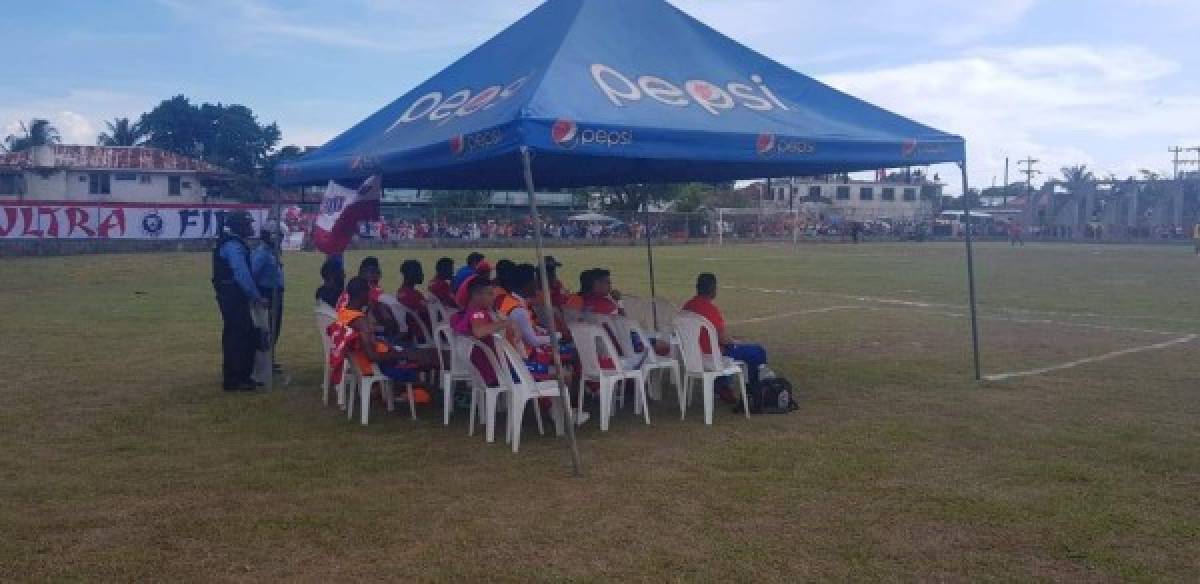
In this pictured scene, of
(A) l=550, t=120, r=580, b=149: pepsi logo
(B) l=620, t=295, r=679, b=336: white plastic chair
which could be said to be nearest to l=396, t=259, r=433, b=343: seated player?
(B) l=620, t=295, r=679, b=336: white plastic chair

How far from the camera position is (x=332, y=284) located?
898cm

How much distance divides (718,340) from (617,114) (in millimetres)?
2046

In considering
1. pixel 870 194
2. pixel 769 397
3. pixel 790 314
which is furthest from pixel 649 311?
pixel 870 194

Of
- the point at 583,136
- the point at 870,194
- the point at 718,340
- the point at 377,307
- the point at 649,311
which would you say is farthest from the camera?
the point at 870,194

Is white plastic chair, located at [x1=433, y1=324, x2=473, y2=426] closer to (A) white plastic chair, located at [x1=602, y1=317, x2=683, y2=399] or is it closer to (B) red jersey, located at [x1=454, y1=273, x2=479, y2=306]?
(B) red jersey, located at [x1=454, y1=273, x2=479, y2=306]

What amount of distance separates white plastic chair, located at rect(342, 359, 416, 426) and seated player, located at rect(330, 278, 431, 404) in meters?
0.05

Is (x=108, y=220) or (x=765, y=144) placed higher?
(x=108, y=220)

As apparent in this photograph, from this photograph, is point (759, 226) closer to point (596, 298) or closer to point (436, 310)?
point (436, 310)

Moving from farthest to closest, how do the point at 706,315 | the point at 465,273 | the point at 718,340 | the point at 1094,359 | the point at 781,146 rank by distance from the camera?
the point at 1094,359 < the point at 465,273 < the point at 706,315 < the point at 718,340 < the point at 781,146

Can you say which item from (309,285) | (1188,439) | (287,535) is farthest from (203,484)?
(309,285)

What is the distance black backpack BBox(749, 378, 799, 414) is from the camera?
8219 millimetres

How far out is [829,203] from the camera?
92.8m

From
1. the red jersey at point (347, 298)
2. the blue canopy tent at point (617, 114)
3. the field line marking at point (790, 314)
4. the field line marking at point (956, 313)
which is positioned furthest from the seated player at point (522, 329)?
the field line marking at point (956, 313)

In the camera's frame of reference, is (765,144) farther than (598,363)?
Yes
